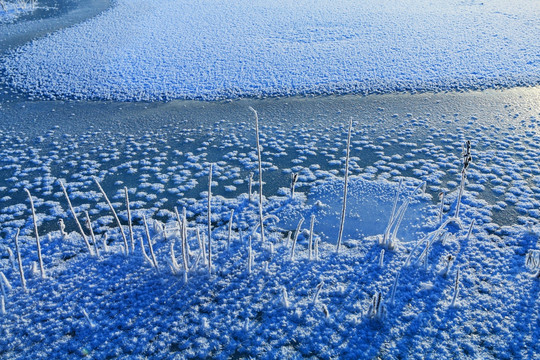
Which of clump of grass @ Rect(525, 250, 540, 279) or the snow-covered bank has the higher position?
the snow-covered bank

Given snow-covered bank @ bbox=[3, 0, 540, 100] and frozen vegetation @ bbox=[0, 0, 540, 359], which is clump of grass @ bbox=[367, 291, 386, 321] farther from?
snow-covered bank @ bbox=[3, 0, 540, 100]

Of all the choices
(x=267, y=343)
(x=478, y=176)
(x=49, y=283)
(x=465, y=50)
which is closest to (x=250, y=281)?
(x=267, y=343)

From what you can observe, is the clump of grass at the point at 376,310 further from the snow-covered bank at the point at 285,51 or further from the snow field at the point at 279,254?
the snow-covered bank at the point at 285,51

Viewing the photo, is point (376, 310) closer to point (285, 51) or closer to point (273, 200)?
point (273, 200)

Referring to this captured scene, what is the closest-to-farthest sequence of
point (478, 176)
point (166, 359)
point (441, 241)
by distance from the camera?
point (166, 359) < point (441, 241) < point (478, 176)

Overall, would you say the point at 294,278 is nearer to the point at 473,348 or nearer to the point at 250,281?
the point at 250,281

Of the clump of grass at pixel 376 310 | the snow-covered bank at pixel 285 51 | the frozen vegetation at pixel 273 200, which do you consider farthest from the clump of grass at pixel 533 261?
the snow-covered bank at pixel 285 51

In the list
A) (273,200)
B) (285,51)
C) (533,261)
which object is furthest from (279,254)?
(285,51)

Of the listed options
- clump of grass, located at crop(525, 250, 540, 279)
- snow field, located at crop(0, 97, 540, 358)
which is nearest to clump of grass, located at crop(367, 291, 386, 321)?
snow field, located at crop(0, 97, 540, 358)
